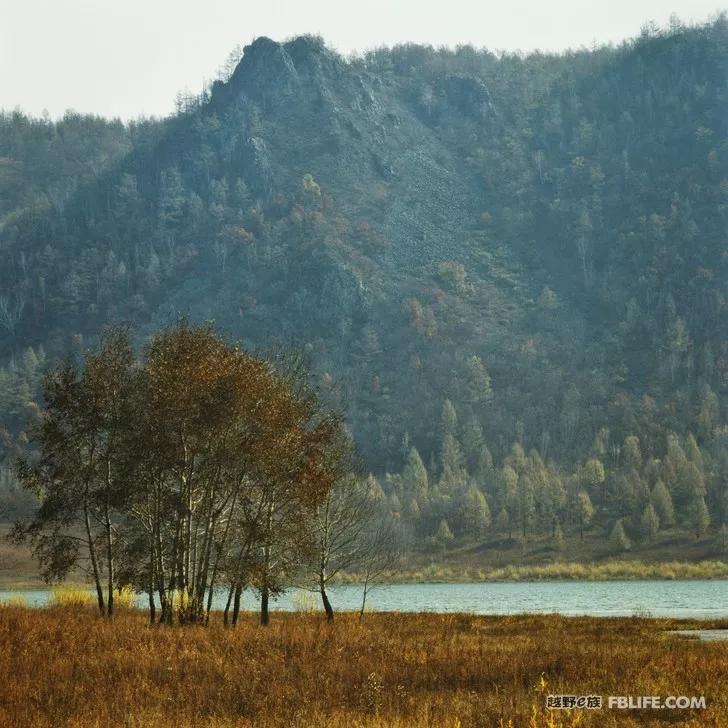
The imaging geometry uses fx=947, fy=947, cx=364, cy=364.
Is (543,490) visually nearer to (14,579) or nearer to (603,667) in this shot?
(14,579)

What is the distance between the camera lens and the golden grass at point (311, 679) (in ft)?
52.1

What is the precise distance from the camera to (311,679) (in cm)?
2003

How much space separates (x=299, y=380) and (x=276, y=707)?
1158 inches

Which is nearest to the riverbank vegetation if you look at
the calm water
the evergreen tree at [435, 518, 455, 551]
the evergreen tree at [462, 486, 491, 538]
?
the calm water

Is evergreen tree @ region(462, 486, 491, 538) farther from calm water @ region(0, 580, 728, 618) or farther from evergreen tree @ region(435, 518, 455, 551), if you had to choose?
calm water @ region(0, 580, 728, 618)

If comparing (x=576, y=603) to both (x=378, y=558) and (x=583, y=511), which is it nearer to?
(x=378, y=558)

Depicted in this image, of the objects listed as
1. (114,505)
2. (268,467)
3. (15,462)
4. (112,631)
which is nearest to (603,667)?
(112,631)

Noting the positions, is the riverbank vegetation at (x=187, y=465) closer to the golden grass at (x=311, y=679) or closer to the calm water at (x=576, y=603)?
the golden grass at (x=311, y=679)

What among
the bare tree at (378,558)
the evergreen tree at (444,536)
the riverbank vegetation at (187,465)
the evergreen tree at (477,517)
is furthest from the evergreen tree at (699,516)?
the riverbank vegetation at (187,465)

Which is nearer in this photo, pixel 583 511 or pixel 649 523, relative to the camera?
pixel 649 523

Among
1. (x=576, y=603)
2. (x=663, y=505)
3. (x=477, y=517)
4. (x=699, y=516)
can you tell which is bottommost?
(x=576, y=603)

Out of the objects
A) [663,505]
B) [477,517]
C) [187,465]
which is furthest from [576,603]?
[477,517]

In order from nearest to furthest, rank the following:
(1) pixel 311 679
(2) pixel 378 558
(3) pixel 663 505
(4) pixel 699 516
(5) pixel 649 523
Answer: (1) pixel 311 679 < (2) pixel 378 558 < (4) pixel 699 516 < (5) pixel 649 523 < (3) pixel 663 505

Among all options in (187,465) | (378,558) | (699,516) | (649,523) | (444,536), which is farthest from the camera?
(444,536)
